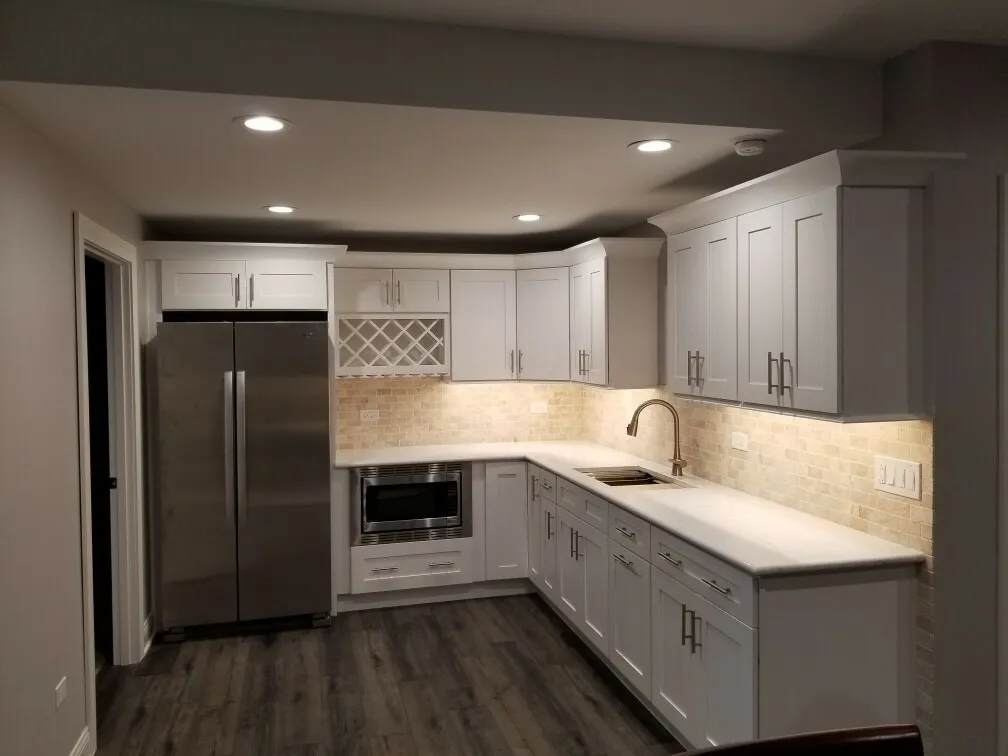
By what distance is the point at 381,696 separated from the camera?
3543mm

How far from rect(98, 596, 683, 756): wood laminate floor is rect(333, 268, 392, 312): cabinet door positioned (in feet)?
6.47

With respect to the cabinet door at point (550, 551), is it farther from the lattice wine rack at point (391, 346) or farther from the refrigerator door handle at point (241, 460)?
the refrigerator door handle at point (241, 460)

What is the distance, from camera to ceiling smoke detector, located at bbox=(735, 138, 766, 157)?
106 inches

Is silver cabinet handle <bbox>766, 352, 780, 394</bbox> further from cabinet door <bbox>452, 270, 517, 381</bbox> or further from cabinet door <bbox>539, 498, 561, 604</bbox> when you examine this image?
cabinet door <bbox>452, 270, 517, 381</bbox>

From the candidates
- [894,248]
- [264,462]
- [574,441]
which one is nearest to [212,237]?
[264,462]

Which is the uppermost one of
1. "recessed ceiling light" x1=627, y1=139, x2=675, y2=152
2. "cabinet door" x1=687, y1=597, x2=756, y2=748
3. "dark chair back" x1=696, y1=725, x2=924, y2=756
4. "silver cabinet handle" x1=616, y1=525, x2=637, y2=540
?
"recessed ceiling light" x1=627, y1=139, x2=675, y2=152

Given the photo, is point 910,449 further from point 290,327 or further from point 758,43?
point 290,327

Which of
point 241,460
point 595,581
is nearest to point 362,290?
point 241,460

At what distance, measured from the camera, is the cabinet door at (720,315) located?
309 cm

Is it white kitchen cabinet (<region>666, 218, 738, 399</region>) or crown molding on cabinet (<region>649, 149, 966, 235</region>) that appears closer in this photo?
crown molding on cabinet (<region>649, 149, 966, 235</region>)

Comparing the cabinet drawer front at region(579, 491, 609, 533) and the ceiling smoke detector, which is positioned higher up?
the ceiling smoke detector

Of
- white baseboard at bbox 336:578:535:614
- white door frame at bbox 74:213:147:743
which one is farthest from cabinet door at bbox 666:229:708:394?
white door frame at bbox 74:213:147:743

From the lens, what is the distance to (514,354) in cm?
513

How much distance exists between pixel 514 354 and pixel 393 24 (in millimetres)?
3053
